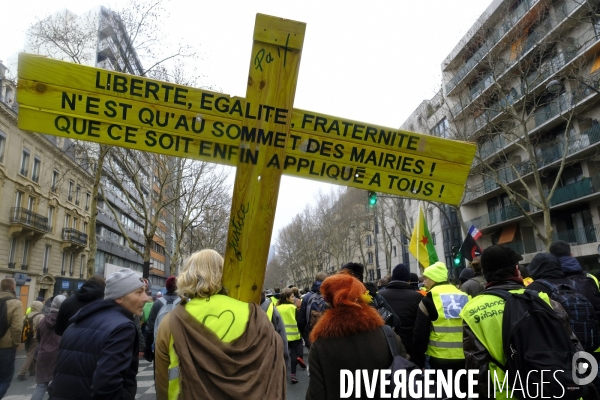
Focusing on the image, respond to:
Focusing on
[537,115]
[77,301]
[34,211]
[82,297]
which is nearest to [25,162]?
[34,211]

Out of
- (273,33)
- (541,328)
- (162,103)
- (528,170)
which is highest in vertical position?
(528,170)

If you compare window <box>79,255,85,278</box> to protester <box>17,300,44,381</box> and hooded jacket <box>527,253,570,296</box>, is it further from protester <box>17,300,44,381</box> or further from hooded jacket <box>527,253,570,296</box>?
hooded jacket <box>527,253,570,296</box>

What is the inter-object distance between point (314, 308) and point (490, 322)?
5.16 m

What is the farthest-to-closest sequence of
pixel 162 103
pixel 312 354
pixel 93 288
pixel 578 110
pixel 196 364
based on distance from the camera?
pixel 578 110, pixel 93 288, pixel 312 354, pixel 162 103, pixel 196 364

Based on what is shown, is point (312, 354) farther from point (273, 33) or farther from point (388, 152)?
point (273, 33)

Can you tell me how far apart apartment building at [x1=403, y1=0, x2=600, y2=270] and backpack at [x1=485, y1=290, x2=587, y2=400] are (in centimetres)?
1757

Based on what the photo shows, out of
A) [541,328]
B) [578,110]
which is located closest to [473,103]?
[578,110]

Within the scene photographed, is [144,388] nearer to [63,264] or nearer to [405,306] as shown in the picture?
[405,306]

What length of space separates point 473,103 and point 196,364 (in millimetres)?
21323

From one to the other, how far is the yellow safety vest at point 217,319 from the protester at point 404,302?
11.3ft

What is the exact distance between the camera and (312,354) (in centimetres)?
279

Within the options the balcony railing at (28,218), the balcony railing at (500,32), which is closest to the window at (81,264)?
the balcony railing at (28,218)

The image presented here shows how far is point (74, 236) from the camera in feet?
127

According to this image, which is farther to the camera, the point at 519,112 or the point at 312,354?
the point at 519,112
